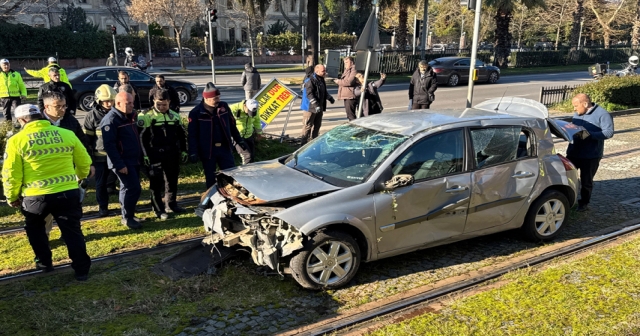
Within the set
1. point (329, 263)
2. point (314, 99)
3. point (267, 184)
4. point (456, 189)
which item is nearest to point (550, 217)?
point (456, 189)

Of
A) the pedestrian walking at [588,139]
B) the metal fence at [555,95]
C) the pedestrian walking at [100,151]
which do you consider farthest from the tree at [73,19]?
the pedestrian walking at [588,139]

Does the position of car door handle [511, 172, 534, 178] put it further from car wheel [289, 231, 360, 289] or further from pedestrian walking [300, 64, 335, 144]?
pedestrian walking [300, 64, 335, 144]

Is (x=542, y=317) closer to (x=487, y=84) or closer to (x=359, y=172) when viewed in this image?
(x=359, y=172)

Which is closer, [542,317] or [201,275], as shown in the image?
[542,317]

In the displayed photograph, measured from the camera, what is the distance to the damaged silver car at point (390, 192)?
4.79 m

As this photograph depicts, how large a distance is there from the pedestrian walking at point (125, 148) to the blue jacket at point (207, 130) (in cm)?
73

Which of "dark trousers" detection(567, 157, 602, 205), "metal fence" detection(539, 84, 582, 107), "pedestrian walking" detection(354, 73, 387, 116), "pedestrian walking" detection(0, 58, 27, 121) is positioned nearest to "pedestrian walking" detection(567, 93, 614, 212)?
"dark trousers" detection(567, 157, 602, 205)

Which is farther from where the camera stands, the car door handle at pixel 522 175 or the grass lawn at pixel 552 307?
the car door handle at pixel 522 175

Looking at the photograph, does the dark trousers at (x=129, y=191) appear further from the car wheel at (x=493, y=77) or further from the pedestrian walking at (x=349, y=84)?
the car wheel at (x=493, y=77)

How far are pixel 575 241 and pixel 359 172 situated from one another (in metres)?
3.03

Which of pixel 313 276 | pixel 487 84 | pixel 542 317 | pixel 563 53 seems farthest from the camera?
pixel 563 53

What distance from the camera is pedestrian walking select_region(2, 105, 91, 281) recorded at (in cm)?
470

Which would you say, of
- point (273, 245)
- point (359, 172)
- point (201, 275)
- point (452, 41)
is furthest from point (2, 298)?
point (452, 41)

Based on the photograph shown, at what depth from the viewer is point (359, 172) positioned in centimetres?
518
